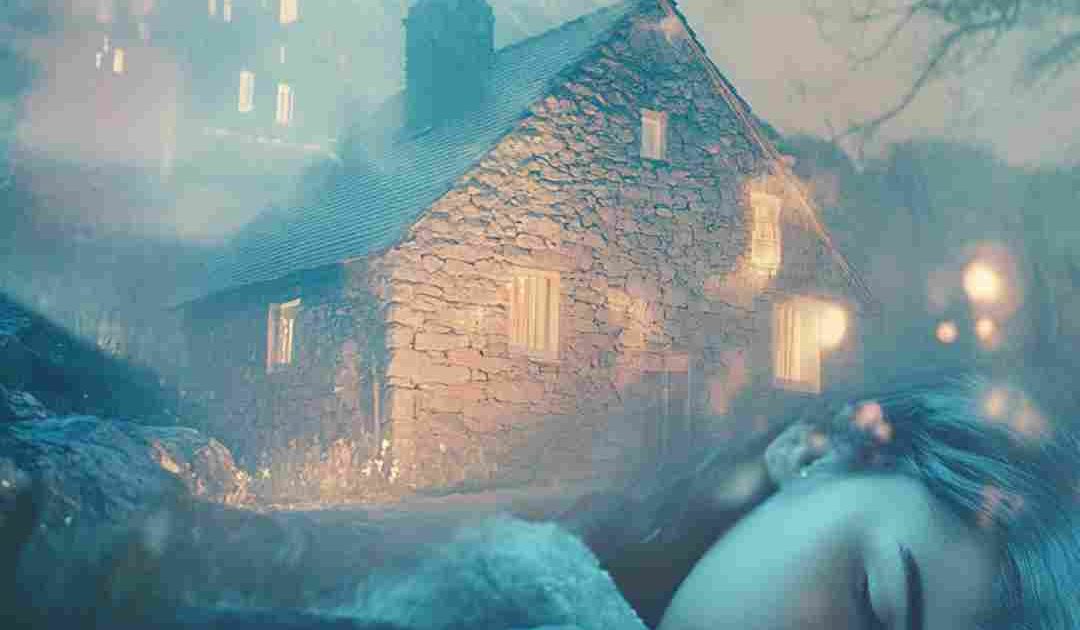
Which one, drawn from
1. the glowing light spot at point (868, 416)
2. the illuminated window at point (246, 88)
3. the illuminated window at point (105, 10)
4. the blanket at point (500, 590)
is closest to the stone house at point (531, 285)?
the blanket at point (500, 590)

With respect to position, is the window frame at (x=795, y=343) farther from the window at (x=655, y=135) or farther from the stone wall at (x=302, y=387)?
the stone wall at (x=302, y=387)

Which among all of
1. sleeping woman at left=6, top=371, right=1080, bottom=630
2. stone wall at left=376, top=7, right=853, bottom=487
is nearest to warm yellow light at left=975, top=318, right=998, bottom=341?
stone wall at left=376, top=7, right=853, bottom=487

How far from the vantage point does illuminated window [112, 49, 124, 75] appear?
93.3 feet

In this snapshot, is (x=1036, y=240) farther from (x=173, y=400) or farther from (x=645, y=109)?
(x=173, y=400)

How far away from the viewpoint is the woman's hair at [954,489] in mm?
2203

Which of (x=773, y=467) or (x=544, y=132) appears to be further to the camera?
(x=544, y=132)

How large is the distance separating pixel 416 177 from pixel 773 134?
1398 cm

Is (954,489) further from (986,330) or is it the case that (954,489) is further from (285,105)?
(285,105)

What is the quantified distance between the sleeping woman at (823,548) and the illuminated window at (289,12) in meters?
74.1

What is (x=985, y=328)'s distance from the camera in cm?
2672

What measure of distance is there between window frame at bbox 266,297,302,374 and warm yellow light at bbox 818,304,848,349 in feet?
31.8

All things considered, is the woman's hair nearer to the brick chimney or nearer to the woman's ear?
the woman's ear

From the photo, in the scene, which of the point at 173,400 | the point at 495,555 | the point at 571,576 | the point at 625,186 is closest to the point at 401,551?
the point at 495,555

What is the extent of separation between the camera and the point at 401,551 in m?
2.35
